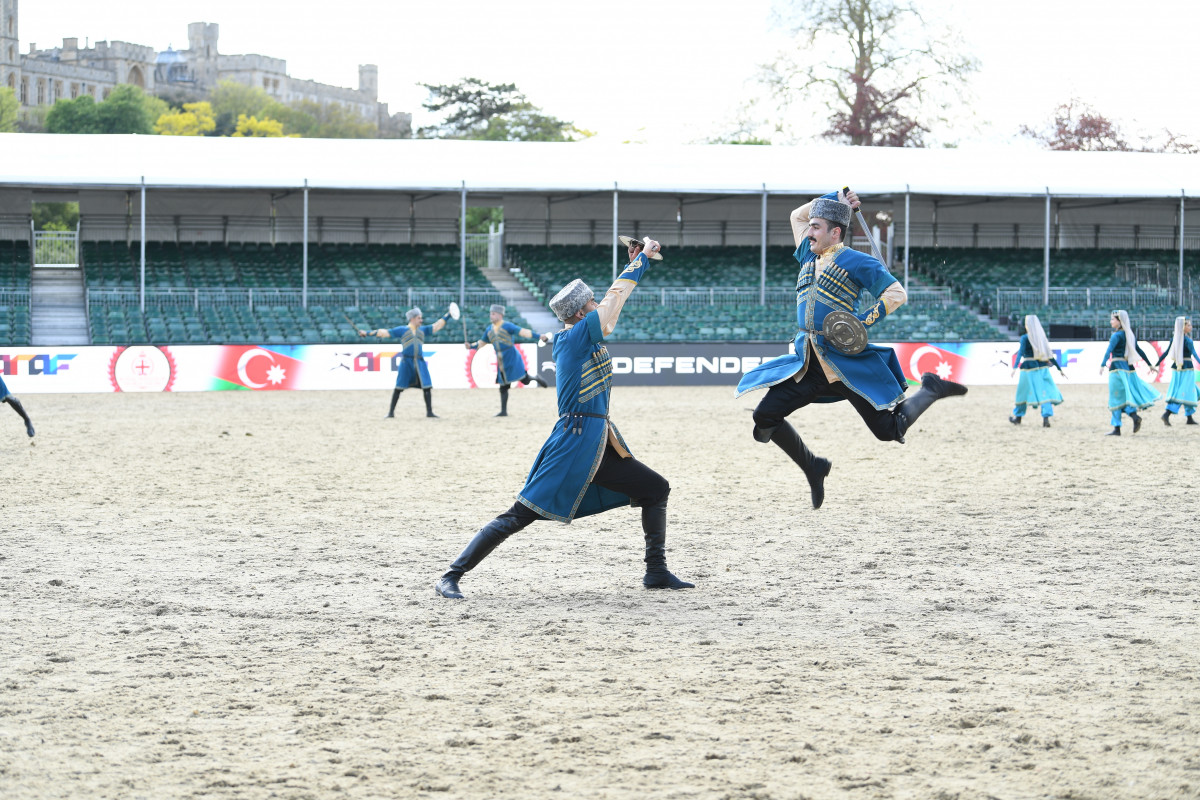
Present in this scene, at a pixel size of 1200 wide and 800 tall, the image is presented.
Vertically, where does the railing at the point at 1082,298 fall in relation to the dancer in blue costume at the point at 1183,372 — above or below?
above

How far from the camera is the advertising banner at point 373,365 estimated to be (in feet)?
85.8

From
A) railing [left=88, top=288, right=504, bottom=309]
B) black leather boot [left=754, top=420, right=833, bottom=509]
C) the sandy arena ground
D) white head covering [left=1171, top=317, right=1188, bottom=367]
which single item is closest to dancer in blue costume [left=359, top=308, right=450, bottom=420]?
the sandy arena ground

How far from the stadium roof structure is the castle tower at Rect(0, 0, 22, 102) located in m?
94.2

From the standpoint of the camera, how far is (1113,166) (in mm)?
40094

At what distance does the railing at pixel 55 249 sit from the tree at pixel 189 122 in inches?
2137

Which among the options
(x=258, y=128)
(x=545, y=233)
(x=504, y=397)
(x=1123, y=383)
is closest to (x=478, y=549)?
(x=1123, y=383)

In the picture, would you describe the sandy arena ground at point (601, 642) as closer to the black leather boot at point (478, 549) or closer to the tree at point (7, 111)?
the black leather boot at point (478, 549)

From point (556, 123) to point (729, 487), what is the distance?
67.6 metres

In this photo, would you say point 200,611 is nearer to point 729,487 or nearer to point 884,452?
point 729,487

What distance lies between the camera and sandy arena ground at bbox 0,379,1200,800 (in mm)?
4227

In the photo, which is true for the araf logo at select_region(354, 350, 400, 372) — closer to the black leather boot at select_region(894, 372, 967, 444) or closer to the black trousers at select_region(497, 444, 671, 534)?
the black leather boot at select_region(894, 372, 967, 444)

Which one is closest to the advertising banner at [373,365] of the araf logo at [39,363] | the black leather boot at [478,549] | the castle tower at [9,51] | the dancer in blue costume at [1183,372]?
the araf logo at [39,363]

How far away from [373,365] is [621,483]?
2174 cm

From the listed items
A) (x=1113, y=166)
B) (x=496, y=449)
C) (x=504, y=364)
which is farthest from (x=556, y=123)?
(x=496, y=449)
